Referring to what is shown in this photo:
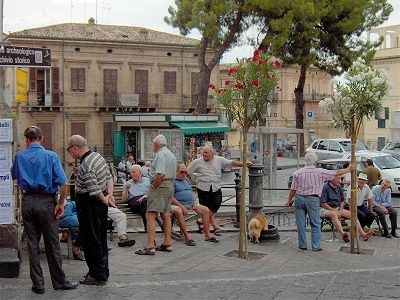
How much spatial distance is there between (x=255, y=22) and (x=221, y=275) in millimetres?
25937

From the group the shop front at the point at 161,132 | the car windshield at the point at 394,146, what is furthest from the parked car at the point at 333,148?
the shop front at the point at 161,132

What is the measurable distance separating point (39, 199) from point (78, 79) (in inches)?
1517

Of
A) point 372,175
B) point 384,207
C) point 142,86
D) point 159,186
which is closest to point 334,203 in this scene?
point 384,207

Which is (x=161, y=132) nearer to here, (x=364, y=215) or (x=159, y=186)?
(x=364, y=215)

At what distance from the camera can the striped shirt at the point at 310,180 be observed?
10352 mm

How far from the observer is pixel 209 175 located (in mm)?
10672

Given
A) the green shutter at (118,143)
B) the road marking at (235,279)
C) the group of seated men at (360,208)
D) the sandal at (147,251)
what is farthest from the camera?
the green shutter at (118,143)

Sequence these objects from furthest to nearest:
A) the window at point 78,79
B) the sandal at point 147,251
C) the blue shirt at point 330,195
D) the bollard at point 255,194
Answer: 1. the window at point 78,79
2. the blue shirt at point 330,195
3. the bollard at point 255,194
4. the sandal at point 147,251

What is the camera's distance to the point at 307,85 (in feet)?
226

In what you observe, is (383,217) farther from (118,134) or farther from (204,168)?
(118,134)

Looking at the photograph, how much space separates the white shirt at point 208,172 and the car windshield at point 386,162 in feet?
41.2

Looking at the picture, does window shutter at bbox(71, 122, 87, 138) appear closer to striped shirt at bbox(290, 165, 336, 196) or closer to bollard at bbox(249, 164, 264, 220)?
bollard at bbox(249, 164, 264, 220)

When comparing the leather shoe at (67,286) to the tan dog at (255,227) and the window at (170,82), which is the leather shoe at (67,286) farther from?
the window at (170,82)

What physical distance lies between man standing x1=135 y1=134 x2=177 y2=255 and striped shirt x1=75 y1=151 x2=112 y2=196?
1689mm
